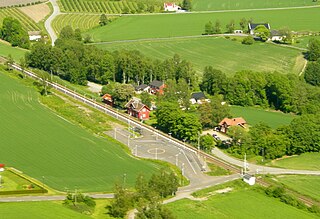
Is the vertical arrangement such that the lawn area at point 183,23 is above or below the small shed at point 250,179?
above

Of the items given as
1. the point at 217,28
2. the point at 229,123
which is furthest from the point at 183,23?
the point at 229,123

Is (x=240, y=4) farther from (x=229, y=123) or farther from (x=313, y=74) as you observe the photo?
(x=229, y=123)

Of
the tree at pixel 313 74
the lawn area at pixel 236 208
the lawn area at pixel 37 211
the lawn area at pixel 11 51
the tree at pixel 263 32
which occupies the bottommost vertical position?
the lawn area at pixel 236 208

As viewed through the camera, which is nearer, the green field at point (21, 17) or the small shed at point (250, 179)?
the small shed at point (250, 179)

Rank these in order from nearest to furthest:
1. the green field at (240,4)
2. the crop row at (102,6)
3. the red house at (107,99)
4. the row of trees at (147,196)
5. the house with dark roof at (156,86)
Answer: the row of trees at (147,196) → the red house at (107,99) → the house with dark roof at (156,86) → the crop row at (102,6) → the green field at (240,4)

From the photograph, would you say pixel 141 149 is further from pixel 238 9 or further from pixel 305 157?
pixel 238 9

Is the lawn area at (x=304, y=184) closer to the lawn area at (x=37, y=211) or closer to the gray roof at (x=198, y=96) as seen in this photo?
the lawn area at (x=37, y=211)

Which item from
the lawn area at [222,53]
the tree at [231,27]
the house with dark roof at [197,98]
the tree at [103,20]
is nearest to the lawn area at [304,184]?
the house with dark roof at [197,98]
